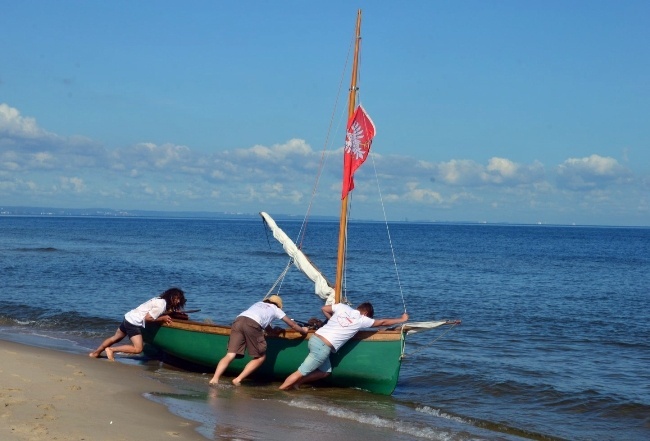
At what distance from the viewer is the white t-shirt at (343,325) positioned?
40.1 ft

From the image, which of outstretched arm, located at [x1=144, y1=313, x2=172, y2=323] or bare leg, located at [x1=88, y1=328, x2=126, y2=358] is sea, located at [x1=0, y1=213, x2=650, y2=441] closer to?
bare leg, located at [x1=88, y1=328, x2=126, y2=358]

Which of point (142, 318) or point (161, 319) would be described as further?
point (161, 319)

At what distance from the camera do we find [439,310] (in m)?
25.0

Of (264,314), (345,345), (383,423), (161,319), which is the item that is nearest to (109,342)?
(161,319)

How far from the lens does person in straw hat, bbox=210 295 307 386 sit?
1248 centimetres

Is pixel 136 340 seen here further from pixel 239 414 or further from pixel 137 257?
pixel 137 257

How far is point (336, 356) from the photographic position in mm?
12734

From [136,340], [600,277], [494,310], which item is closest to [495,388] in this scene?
[136,340]

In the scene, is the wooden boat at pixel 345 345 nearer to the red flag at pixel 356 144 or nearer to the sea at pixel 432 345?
the red flag at pixel 356 144

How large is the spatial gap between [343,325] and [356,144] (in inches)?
123

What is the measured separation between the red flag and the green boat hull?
256 cm

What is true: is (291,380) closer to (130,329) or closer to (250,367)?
(250,367)

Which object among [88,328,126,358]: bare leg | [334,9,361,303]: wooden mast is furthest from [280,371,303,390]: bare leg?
[88,328,126,358]: bare leg

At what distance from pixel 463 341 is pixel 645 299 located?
608 inches
